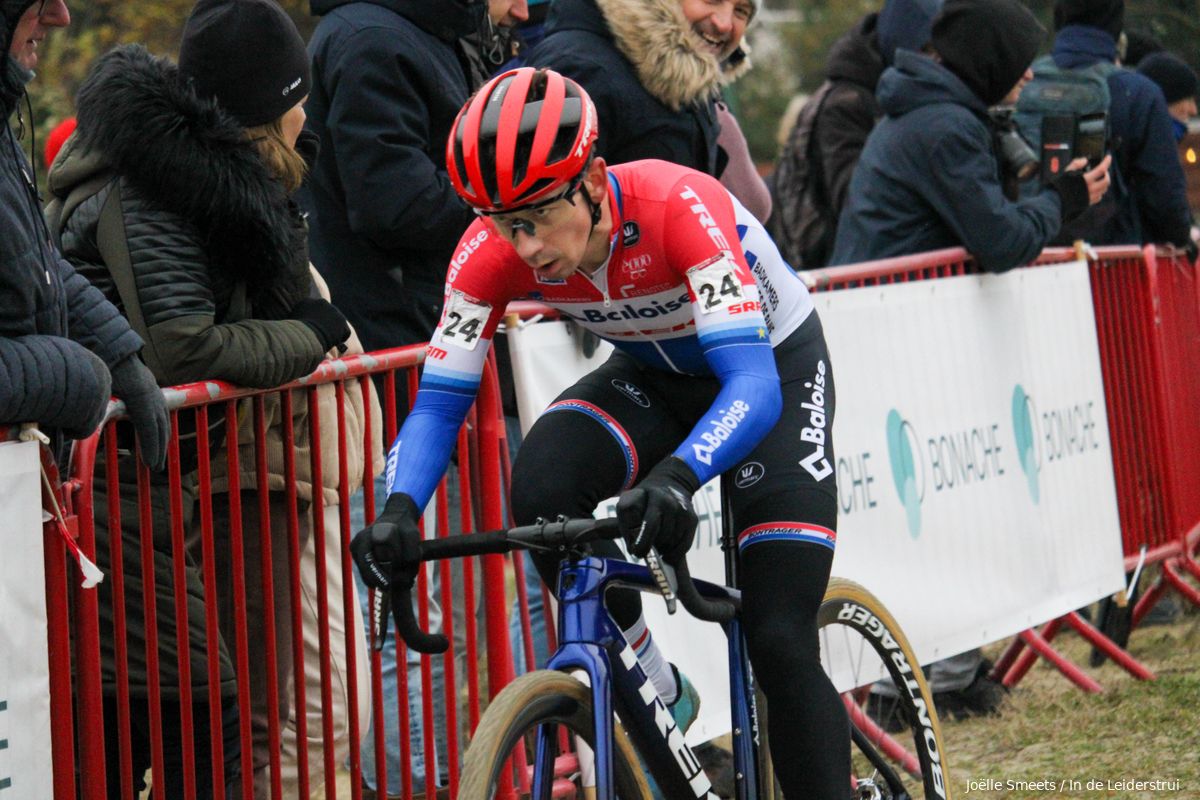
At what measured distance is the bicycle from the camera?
3.22 metres

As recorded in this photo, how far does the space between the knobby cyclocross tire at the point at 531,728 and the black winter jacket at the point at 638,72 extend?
7.76 ft

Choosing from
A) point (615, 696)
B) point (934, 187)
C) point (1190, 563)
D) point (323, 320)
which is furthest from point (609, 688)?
point (1190, 563)

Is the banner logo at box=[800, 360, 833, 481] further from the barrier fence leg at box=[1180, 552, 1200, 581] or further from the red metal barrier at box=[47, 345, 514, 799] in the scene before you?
the barrier fence leg at box=[1180, 552, 1200, 581]

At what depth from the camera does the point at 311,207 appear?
17.0 feet

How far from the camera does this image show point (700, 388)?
164 inches

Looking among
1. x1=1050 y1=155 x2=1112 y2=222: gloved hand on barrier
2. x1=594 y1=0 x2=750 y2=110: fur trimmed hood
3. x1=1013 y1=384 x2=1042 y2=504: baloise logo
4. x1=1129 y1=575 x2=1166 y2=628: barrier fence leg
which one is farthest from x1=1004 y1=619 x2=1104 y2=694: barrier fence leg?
x1=594 y1=0 x2=750 y2=110: fur trimmed hood

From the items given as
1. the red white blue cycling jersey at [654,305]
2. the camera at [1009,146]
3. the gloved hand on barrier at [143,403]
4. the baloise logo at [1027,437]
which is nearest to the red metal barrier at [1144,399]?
the camera at [1009,146]

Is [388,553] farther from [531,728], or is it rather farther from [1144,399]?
[1144,399]

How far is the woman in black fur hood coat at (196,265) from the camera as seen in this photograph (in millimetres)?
3758

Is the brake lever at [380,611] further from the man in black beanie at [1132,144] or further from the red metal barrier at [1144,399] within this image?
the man in black beanie at [1132,144]

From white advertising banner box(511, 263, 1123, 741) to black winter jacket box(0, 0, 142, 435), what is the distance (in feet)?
5.83

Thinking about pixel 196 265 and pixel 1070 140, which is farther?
pixel 1070 140

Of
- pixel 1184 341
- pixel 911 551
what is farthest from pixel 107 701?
pixel 1184 341

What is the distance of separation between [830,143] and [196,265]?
15.6 feet
